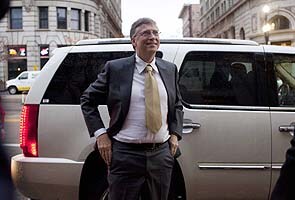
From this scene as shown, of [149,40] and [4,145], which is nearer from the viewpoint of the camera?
[4,145]

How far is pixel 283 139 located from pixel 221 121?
61 centimetres

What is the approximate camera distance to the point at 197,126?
389 cm

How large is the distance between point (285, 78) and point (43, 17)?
47589 mm

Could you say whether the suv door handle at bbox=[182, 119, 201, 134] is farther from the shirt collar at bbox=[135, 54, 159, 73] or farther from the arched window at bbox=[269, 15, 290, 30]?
the arched window at bbox=[269, 15, 290, 30]

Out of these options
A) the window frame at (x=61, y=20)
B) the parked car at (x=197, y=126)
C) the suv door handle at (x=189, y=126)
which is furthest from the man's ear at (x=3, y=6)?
the window frame at (x=61, y=20)

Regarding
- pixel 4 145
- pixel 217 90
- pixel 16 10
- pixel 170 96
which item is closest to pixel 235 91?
pixel 217 90

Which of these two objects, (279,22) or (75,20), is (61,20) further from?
(279,22)

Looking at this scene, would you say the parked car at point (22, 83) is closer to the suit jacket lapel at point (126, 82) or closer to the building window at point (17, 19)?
the building window at point (17, 19)

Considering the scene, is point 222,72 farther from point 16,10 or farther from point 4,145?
point 16,10

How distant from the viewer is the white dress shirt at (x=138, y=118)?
2994 millimetres

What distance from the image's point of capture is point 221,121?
12.9 feet

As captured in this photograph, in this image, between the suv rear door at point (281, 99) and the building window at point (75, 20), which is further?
the building window at point (75, 20)

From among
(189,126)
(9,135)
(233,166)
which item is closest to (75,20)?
(189,126)

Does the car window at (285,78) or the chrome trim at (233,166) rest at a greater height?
Result: the car window at (285,78)
